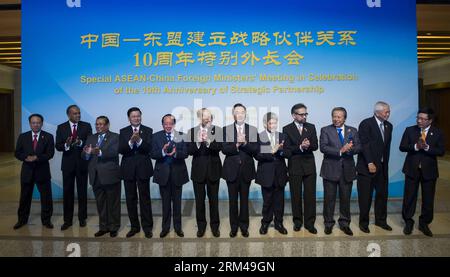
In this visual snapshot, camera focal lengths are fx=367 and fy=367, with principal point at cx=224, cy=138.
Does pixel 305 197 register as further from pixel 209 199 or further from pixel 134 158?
pixel 134 158

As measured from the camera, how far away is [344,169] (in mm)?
A: 4469

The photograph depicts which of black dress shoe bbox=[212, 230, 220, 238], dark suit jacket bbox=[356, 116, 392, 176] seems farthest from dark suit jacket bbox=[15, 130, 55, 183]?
dark suit jacket bbox=[356, 116, 392, 176]

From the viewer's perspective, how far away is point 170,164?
437 centimetres

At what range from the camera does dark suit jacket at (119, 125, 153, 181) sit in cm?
433

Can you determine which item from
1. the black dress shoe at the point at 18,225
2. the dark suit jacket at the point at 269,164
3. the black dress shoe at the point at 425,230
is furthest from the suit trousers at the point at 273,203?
the black dress shoe at the point at 18,225

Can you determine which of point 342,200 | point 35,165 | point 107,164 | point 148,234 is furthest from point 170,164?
point 342,200

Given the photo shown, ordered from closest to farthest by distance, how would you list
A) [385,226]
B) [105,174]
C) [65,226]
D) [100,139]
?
[105,174] → [100,139] → [385,226] → [65,226]

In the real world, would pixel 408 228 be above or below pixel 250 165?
below

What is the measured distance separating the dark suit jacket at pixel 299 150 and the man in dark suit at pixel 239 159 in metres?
0.45

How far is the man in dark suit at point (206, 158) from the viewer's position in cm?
426

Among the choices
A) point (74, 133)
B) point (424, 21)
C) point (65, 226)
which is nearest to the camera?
point (65, 226)

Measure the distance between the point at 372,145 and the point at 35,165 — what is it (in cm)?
435

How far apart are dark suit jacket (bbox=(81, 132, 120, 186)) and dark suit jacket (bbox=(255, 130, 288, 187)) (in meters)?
1.71
